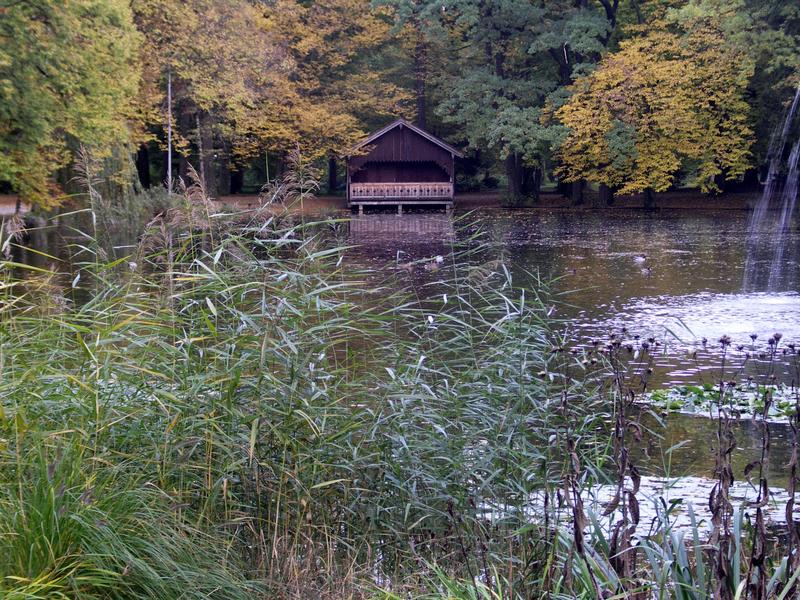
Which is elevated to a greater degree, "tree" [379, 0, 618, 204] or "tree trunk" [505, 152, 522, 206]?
"tree" [379, 0, 618, 204]

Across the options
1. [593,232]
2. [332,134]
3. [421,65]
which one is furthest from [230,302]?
[421,65]

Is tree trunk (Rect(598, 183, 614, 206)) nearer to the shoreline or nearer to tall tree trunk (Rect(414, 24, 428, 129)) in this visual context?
the shoreline

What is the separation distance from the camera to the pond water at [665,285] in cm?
664

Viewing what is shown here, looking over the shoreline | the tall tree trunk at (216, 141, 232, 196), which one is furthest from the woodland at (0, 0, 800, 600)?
the tall tree trunk at (216, 141, 232, 196)

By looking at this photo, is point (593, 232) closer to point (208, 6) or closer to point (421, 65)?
point (208, 6)

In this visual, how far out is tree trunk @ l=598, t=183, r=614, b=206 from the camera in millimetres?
37188

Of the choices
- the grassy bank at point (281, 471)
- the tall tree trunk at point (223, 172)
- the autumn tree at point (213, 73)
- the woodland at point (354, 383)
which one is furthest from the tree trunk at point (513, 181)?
the grassy bank at point (281, 471)

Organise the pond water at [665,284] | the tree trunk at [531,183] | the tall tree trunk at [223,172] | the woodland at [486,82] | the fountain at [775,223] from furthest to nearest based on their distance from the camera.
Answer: the tree trunk at [531,183] < the tall tree trunk at [223,172] < the woodland at [486,82] < the fountain at [775,223] < the pond water at [665,284]

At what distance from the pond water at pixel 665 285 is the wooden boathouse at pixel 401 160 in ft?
21.3

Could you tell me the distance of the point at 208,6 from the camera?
29906 millimetres

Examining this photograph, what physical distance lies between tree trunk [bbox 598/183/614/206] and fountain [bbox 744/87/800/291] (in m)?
5.52

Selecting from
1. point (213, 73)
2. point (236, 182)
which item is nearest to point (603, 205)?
point (213, 73)

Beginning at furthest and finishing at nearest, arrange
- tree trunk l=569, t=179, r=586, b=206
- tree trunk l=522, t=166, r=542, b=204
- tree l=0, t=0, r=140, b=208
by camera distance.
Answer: tree trunk l=522, t=166, r=542, b=204, tree trunk l=569, t=179, r=586, b=206, tree l=0, t=0, r=140, b=208

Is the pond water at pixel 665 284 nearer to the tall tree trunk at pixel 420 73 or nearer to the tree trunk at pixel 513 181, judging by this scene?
the tree trunk at pixel 513 181
